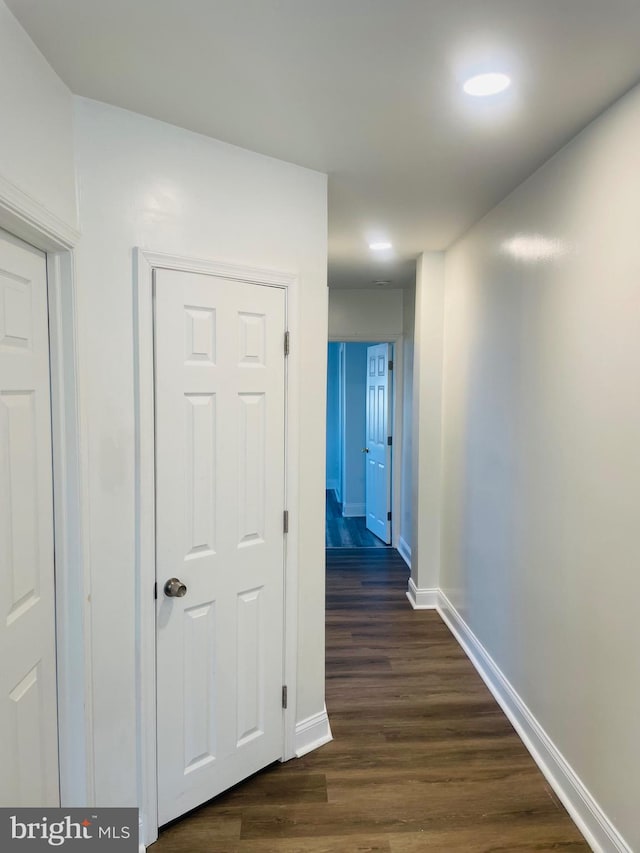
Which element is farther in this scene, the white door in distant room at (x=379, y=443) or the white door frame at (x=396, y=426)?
the white door in distant room at (x=379, y=443)

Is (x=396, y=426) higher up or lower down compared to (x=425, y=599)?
higher up

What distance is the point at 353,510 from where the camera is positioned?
6.96 metres

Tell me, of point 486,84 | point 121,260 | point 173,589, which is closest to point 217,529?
point 173,589

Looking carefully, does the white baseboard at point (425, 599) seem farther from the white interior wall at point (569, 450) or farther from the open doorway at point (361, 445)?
the open doorway at point (361, 445)

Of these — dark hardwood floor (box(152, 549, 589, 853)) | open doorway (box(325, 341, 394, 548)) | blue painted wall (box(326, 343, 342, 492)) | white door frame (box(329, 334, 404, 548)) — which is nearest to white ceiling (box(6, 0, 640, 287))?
dark hardwood floor (box(152, 549, 589, 853))

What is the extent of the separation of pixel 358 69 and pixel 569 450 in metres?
1.47

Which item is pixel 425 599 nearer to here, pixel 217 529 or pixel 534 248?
pixel 217 529

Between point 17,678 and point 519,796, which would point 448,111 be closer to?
point 17,678

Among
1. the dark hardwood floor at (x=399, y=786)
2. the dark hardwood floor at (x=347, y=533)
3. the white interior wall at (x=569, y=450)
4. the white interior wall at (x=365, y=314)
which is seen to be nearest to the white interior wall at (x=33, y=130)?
Result: the white interior wall at (x=569, y=450)

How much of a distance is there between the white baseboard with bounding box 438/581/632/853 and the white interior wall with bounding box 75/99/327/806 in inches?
61.3

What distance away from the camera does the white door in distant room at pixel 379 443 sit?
220 inches

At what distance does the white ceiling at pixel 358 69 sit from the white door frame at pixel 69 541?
504 millimetres

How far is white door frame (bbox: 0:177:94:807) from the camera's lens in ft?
5.48

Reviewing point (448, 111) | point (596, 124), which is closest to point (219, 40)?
point (448, 111)
